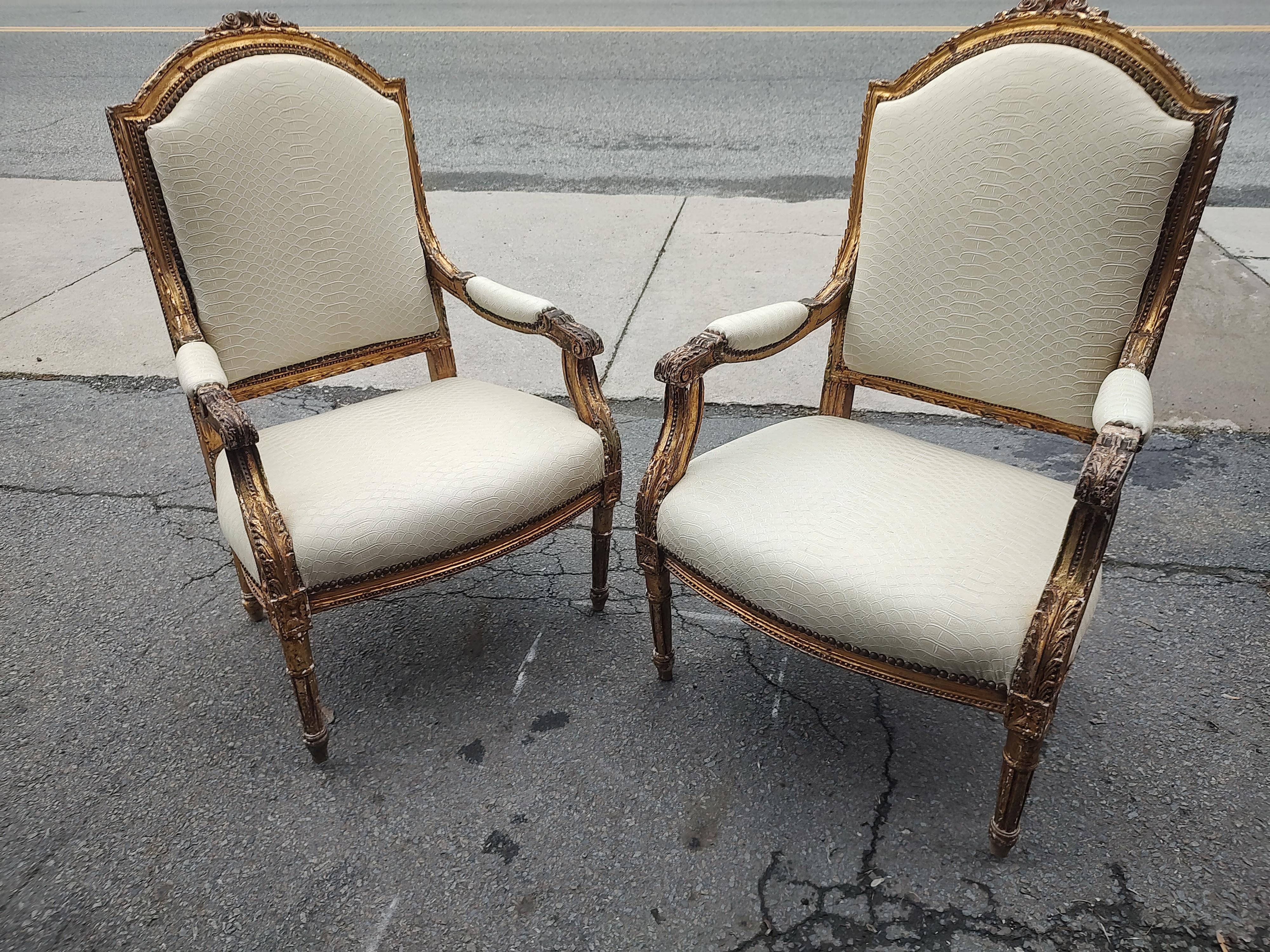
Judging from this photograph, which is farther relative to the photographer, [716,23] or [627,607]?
[716,23]

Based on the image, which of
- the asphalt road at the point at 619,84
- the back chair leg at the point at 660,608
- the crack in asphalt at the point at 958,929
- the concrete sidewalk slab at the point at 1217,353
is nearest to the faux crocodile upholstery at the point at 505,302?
the back chair leg at the point at 660,608

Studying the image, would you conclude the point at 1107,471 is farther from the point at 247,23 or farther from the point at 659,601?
the point at 247,23

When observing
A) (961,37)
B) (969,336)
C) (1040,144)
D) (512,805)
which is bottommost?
(512,805)

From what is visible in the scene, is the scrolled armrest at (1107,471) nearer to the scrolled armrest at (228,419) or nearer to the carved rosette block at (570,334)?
the carved rosette block at (570,334)

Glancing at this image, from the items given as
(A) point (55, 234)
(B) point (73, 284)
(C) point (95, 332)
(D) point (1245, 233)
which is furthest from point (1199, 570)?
(A) point (55, 234)

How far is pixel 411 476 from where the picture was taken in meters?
2.11

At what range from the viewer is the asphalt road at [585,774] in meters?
1.85

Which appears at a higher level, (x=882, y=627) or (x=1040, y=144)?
(x=1040, y=144)

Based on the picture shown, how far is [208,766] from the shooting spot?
2.19 metres

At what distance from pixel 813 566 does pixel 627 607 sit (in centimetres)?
91

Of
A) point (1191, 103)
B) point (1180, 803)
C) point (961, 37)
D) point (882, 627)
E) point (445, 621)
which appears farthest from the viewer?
point (445, 621)

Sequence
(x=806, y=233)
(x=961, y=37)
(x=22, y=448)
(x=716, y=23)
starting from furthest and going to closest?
(x=716, y=23), (x=806, y=233), (x=22, y=448), (x=961, y=37)

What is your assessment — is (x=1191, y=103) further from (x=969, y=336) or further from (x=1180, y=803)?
(x=1180, y=803)

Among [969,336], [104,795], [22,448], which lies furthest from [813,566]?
[22,448]
